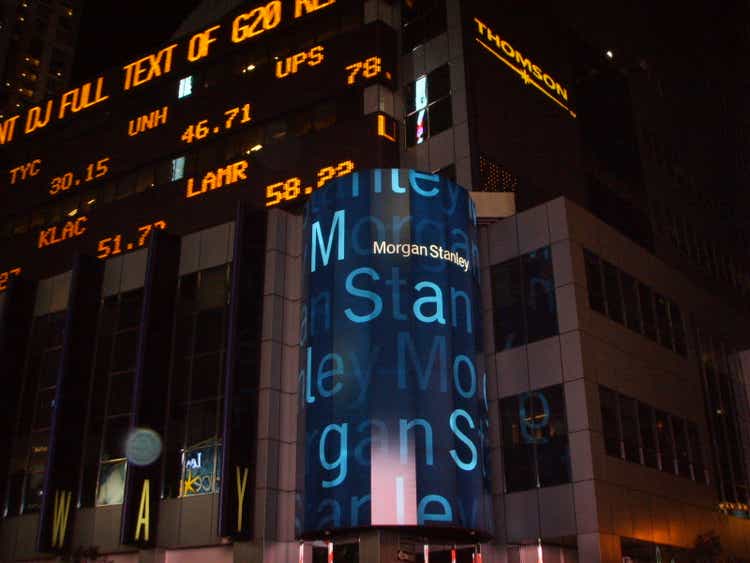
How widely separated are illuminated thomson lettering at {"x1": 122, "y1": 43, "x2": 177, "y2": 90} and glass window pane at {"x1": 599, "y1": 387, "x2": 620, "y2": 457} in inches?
1328

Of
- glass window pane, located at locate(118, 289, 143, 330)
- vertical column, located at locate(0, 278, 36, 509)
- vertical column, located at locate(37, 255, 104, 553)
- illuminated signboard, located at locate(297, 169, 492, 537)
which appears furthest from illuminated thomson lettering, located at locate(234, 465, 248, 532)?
vertical column, located at locate(0, 278, 36, 509)

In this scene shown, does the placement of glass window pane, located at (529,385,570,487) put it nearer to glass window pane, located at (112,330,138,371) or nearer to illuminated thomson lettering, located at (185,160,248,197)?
glass window pane, located at (112,330,138,371)

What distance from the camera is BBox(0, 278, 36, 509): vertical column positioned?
1517 inches

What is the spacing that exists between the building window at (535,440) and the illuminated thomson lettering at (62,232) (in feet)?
97.9

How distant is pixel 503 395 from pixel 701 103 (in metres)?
41.8

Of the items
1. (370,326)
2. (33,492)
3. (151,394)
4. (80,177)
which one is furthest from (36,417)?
(370,326)

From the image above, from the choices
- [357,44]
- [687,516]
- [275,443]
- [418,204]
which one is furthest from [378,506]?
[357,44]

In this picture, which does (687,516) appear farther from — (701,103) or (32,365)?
(701,103)

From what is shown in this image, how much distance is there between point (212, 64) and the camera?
157 ft

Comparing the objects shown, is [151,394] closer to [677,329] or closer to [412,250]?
[412,250]

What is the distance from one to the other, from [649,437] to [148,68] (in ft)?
122

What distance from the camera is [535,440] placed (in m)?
29.6

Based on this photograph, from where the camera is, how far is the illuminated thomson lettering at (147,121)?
48.3 m

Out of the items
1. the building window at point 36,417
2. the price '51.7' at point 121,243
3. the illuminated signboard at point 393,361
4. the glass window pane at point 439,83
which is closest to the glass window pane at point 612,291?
the illuminated signboard at point 393,361
